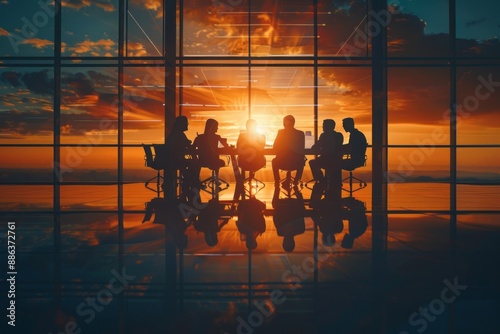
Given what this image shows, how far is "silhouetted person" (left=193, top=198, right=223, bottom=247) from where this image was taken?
4465mm

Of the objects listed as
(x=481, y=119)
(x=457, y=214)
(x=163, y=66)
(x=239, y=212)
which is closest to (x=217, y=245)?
(x=239, y=212)

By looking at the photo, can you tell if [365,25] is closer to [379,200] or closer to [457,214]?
[379,200]

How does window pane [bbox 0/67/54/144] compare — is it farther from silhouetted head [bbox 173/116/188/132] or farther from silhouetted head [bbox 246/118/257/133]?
silhouetted head [bbox 246/118/257/133]

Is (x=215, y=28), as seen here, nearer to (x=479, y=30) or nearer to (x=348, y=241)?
(x=348, y=241)

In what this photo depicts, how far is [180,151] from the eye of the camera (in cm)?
850

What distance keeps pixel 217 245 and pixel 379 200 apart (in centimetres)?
535

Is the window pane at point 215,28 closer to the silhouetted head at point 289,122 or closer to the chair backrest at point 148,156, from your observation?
the chair backrest at point 148,156

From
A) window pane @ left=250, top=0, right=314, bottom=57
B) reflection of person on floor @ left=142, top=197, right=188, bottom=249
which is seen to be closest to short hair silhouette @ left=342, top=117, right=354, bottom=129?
window pane @ left=250, top=0, right=314, bottom=57

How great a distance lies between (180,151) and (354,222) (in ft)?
12.9

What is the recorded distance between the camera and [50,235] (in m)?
4.64

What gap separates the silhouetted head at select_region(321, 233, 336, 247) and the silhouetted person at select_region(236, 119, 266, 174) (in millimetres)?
4056

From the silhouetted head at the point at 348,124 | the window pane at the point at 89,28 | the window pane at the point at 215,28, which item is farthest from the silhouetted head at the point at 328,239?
the window pane at the point at 89,28

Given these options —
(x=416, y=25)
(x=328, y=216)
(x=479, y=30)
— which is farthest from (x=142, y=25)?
(x=479, y=30)

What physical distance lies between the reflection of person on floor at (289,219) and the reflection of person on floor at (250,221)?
191 millimetres
